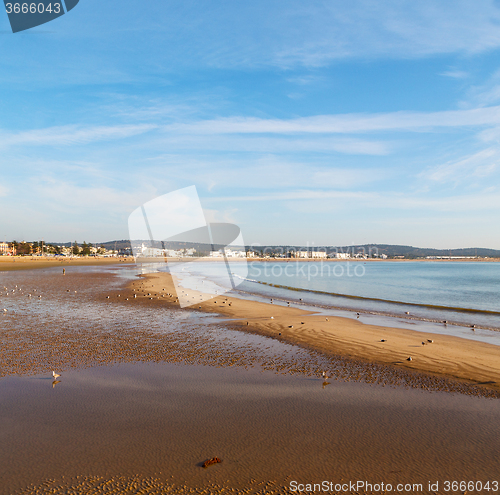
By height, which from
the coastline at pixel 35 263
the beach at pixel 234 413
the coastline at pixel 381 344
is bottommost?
the coastline at pixel 381 344

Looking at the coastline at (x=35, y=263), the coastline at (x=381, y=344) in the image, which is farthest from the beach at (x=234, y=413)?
the coastline at (x=35, y=263)

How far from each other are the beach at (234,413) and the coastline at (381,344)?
12 cm

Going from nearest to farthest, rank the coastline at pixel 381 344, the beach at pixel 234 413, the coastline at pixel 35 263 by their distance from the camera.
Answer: the beach at pixel 234 413 < the coastline at pixel 381 344 < the coastline at pixel 35 263

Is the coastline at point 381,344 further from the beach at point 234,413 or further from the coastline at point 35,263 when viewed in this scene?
the coastline at point 35,263

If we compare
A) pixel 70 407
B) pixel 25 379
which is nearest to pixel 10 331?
pixel 25 379

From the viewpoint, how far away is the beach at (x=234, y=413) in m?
5.14

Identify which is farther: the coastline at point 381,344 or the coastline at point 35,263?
the coastline at point 35,263

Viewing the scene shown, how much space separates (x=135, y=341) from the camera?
12.9 metres

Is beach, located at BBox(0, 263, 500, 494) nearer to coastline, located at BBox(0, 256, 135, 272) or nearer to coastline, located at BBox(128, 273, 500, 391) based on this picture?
coastline, located at BBox(128, 273, 500, 391)

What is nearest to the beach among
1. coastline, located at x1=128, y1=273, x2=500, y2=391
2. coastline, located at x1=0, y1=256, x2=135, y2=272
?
coastline, located at x1=128, y1=273, x2=500, y2=391

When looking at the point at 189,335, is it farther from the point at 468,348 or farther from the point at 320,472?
the point at 468,348

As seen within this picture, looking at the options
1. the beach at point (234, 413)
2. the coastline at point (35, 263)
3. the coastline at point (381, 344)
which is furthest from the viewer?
the coastline at point (35, 263)

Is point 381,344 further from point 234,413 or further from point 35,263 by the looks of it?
point 35,263

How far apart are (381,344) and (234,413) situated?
810cm
